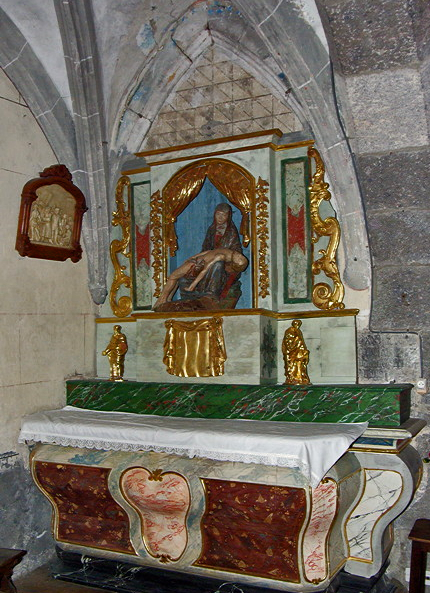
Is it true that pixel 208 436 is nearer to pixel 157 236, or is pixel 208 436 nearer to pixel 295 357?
pixel 295 357

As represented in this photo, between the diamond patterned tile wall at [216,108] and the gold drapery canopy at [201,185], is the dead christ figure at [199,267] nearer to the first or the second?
the gold drapery canopy at [201,185]

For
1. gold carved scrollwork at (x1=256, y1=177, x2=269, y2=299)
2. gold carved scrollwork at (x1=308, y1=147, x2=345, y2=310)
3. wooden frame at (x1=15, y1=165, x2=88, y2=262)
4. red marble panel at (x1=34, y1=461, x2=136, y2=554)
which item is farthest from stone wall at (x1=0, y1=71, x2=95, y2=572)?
gold carved scrollwork at (x1=308, y1=147, x2=345, y2=310)

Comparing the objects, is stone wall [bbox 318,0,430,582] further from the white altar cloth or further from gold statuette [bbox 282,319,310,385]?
the white altar cloth

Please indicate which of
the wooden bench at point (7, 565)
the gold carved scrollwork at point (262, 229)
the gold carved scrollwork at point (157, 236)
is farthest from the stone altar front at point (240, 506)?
the gold carved scrollwork at point (157, 236)

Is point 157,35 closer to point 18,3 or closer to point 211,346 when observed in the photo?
point 18,3

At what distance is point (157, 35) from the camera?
205 inches

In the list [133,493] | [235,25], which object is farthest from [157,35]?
[133,493]

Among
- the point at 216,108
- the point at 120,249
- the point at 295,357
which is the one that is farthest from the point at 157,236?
the point at 295,357

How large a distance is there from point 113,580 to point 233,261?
233 cm

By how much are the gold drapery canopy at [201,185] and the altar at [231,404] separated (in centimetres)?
1

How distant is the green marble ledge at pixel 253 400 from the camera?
407cm

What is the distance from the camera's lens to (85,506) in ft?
14.6

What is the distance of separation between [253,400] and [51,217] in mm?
2141

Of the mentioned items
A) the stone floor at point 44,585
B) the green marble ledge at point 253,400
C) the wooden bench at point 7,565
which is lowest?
the stone floor at point 44,585
